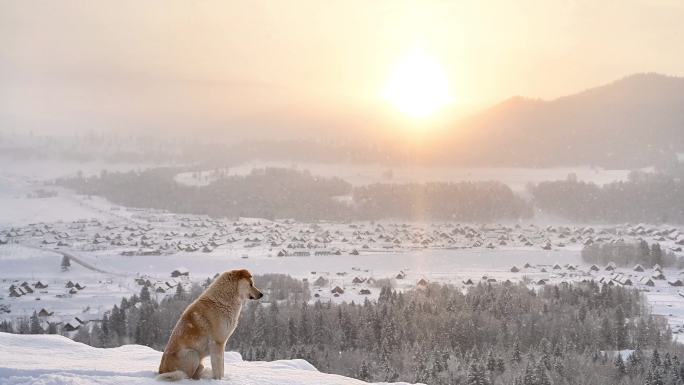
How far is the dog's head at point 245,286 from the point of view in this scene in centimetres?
696

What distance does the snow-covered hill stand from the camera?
6.21 m

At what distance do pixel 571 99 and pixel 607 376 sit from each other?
147 meters

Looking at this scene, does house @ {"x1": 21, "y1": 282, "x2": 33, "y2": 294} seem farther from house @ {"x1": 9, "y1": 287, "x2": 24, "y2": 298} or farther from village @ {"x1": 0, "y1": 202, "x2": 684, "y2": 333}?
house @ {"x1": 9, "y1": 287, "x2": 24, "y2": 298}

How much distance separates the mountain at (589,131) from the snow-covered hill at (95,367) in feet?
454

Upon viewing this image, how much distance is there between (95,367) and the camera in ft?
21.6

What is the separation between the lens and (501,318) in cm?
3859

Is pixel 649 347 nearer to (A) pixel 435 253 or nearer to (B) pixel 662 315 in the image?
(B) pixel 662 315

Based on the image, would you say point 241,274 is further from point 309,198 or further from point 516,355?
point 309,198

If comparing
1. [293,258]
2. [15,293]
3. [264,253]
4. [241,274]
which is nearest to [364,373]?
[241,274]

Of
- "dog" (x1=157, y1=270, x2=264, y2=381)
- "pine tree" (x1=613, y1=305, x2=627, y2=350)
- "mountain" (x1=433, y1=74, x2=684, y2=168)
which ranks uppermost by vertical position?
"mountain" (x1=433, y1=74, x2=684, y2=168)

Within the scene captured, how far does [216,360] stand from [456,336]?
31.5 metres

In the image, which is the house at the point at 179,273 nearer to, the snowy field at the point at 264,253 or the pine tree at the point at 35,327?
the snowy field at the point at 264,253

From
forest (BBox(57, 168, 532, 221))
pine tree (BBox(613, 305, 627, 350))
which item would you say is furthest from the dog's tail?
forest (BBox(57, 168, 532, 221))

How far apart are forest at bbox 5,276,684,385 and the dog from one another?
2248 centimetres
